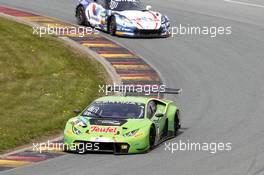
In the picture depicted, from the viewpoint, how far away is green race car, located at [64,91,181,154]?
1923cm

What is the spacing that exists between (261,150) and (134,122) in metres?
2.90

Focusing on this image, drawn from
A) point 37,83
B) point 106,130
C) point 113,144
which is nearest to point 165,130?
point 106,130

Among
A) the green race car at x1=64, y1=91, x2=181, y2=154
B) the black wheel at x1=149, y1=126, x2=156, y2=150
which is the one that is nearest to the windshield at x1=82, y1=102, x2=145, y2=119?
the green race car at x1=64, y1=91, x2=181, y2=154

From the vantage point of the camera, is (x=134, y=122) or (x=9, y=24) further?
(x=9, y=24)

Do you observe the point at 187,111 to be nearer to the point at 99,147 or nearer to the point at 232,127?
the point at 232,127

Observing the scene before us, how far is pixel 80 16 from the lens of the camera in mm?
35906

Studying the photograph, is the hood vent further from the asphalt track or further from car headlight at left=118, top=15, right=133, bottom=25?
car headlight at left=118, top=15, right=133, bottom=25

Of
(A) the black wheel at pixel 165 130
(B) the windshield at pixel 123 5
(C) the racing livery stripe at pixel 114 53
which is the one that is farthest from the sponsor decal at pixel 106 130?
(B) the windshield at pixel 123 5

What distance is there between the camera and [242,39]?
34.4 meters

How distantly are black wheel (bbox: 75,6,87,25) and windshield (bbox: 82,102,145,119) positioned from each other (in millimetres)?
15104

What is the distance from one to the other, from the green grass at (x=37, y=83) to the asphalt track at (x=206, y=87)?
2591 millimetres

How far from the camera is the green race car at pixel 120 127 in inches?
757

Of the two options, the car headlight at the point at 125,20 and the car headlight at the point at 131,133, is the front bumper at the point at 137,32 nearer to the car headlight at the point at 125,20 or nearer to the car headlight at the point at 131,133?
the car headlight at the point at 125,20

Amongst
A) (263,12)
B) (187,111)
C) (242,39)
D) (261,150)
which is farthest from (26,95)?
(263,12)
